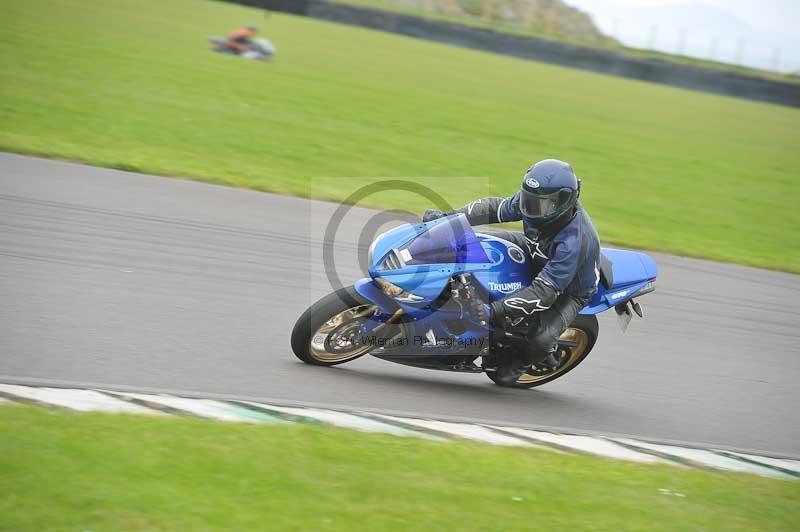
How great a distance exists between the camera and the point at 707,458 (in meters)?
5.76

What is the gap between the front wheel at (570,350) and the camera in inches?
253

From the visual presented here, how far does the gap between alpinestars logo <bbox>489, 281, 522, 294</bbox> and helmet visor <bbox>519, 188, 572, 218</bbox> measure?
540 millimetres

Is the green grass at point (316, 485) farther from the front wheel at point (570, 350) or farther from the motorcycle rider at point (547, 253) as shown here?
the front wheel at point (570, 350)

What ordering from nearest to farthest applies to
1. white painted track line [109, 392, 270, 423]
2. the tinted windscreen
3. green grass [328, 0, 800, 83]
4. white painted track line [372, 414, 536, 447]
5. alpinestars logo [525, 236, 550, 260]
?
white painted track line [109, 392, 270, 423] < white painted track line [372, 414, 536, 447] < the tinted windscreen < alpinestars logo [525, 236, 550, 260] < green grass [328, 0, 800, 83]

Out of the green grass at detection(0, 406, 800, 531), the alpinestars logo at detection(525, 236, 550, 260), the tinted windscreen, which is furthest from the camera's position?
the alpinestars logo at detection(525, 236, 550, 260)

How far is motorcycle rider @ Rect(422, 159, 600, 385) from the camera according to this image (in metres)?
5.55

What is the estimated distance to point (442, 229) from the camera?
18.9ft

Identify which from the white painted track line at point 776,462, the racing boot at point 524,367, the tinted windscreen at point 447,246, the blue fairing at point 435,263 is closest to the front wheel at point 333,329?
the blue fairing at point 435,263

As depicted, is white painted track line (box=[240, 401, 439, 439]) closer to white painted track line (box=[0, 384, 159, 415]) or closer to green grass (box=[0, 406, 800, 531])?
green grass (box=[0, 406, 800, 531])

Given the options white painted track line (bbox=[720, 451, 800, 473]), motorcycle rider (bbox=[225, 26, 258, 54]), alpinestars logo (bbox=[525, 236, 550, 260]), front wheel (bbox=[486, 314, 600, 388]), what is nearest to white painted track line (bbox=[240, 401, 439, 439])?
front wheel (bbox=[486, 314, 600, 388])

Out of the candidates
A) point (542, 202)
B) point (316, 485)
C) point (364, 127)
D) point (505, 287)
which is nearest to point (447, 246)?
point (505, 287)

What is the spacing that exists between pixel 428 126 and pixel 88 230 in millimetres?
9326

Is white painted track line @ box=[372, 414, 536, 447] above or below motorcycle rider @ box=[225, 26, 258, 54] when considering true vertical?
below

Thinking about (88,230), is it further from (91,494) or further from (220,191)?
(91,494)
